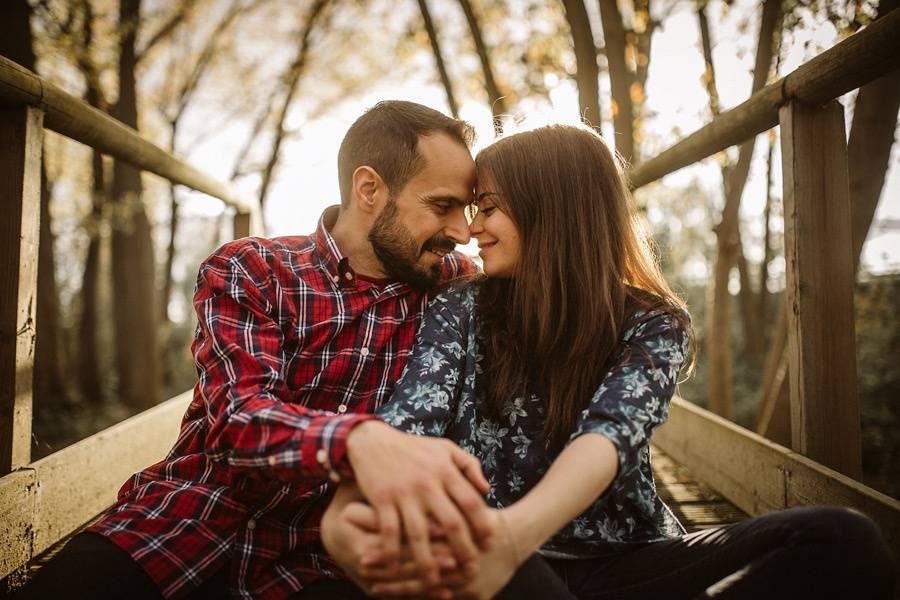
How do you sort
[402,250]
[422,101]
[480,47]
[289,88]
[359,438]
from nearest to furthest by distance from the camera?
[359,438] < [402,250] < [422,101] < [480,47] < [289,88]

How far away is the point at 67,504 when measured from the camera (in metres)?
1.85

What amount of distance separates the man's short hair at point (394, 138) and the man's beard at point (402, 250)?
124 millimetres

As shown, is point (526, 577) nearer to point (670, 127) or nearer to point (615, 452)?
point (615, 452)

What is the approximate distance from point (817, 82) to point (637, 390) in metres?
0.88

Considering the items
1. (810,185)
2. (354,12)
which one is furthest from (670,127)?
(354,12)

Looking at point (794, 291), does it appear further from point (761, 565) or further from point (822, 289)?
point (761, 565)

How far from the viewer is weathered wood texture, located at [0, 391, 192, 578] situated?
153cm

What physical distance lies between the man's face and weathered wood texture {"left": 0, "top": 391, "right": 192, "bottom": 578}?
3.55ft

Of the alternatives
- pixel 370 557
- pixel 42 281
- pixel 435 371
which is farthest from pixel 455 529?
pixel 42 281

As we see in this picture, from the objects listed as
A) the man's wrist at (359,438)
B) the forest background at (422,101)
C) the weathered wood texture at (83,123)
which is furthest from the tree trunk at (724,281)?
the man's wrist at (359,438)

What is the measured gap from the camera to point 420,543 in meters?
1.00

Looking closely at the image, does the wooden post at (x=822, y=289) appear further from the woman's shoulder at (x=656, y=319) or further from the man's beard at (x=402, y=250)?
the man's beard at (x=402, y=250)

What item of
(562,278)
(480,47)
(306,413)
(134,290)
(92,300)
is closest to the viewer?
(306,413)

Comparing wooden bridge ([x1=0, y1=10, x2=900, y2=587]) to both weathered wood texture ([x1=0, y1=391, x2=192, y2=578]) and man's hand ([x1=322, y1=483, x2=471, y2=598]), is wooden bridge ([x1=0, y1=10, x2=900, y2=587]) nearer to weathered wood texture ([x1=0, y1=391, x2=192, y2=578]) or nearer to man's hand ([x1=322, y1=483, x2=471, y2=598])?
weathered wood texture ([x1=0, y1=391, x2=192, y2=578])
